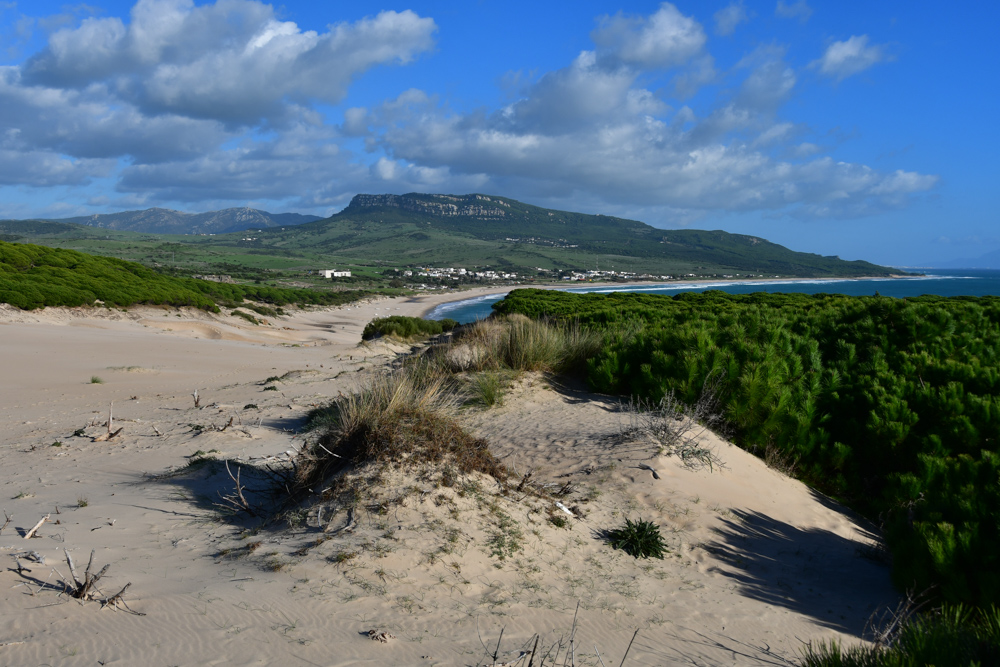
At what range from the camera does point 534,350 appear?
31.6ft

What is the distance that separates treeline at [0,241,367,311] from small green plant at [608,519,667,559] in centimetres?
3006

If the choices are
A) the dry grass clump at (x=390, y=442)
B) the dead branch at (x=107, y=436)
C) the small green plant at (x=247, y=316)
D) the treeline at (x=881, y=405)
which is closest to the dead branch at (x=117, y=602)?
the dry grass clump at (x=390, y=442)

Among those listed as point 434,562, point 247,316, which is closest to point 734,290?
point 247,316

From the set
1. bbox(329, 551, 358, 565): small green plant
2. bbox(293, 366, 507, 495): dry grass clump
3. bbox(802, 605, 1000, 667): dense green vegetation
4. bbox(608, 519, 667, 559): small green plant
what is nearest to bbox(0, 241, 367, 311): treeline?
bbox(293, 366, 507, 495): dry grass clump

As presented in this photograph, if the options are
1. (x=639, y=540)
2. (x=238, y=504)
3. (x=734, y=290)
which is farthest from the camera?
(x=734, y=290)

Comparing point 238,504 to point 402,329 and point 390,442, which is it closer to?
point 390,442

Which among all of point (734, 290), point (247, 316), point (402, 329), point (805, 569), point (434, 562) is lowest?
point (247, 316)

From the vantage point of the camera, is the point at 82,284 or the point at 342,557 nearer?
the point at 342,557

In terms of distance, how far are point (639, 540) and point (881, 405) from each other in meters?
4.32

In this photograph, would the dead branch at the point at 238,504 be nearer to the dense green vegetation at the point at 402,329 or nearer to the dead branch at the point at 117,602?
the dead branch at the point at 117,602

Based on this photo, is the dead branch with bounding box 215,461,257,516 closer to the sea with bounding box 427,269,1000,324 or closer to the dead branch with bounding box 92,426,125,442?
the dead branch with bounding box 92,426,125,442

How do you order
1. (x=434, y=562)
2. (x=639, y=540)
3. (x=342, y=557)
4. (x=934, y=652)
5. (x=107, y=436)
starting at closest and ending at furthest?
(x=934, y=652) < (x=342, y=557) < (x=434, y=562) < (x=639, y=540) < (x=107, y=436)

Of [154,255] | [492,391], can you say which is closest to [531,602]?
[492,391]

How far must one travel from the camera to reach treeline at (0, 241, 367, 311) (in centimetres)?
2652
